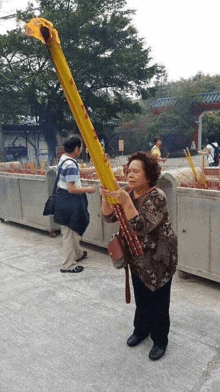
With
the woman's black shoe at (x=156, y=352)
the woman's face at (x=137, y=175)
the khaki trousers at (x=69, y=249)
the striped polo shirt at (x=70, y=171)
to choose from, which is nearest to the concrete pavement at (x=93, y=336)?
the woman's black shoe at (x=156, y=352)

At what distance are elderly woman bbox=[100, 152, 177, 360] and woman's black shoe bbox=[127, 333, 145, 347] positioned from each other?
141 mm

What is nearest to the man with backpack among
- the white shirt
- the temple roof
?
the white shirt

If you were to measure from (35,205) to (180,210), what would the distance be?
306 centimetres

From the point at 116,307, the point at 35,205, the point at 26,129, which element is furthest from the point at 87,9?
the point at 116,307

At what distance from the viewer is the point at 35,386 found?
7.48ft

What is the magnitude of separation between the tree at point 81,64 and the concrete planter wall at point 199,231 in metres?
16.8

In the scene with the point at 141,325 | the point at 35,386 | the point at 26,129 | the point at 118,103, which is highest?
the point at 118,103

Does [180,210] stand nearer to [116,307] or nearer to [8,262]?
[116,307]

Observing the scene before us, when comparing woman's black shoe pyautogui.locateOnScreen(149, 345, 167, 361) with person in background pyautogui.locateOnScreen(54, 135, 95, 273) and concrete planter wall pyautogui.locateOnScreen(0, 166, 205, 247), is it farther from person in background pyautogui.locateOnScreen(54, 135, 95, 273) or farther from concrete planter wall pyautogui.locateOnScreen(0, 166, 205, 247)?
person in background pyautogui.locateOnScreen(54, 135, 95, 273)

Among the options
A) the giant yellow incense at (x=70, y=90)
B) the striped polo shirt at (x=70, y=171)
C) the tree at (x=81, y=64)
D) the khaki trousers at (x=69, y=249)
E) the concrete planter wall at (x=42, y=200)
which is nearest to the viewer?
the giant yellow incense at (x=70, y=90)

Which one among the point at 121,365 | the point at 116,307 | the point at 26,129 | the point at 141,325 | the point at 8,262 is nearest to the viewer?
the point at 121,365

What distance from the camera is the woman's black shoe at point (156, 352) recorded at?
2477mm

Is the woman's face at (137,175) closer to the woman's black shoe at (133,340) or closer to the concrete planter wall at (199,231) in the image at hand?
the woman's black shoe at (133,340)

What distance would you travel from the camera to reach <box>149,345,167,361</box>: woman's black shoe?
2.48m
